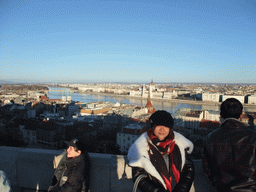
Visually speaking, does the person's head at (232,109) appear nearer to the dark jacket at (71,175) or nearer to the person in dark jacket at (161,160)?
the person in dark jacket at (161,160)

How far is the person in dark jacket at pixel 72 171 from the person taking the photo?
741 mm

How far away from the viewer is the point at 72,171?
0.74 m

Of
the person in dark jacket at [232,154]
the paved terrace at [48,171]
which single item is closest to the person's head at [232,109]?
the person in dark jacket at [232,154]

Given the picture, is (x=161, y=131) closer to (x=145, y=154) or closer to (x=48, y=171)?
(x=145, y=154)

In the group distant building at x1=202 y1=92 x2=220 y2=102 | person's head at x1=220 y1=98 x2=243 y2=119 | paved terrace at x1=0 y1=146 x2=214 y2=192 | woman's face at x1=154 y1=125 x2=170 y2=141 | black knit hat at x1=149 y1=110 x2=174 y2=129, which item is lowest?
distant building at x1=202 y1=92 x2=220 y2=102

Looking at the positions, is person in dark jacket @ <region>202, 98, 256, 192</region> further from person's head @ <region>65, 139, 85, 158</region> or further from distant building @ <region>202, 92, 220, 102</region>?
distant building @ <region>202, 92, 220, 102</region>

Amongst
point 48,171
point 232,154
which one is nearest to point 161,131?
point 232,154

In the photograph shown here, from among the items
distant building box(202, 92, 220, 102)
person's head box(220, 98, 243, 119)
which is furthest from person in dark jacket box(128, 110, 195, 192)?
distant building box(202, 92, 220, 102)

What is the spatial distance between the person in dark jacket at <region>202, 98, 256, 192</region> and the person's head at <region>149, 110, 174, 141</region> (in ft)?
0.37

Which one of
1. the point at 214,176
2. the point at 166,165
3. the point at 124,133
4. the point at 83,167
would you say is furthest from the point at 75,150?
the point at 124,133

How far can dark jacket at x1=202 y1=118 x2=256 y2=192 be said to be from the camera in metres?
0.53

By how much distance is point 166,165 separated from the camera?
2.01 ft

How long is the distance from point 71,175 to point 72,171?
14 mm

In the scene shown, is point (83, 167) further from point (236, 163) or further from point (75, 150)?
point (236, 163)
